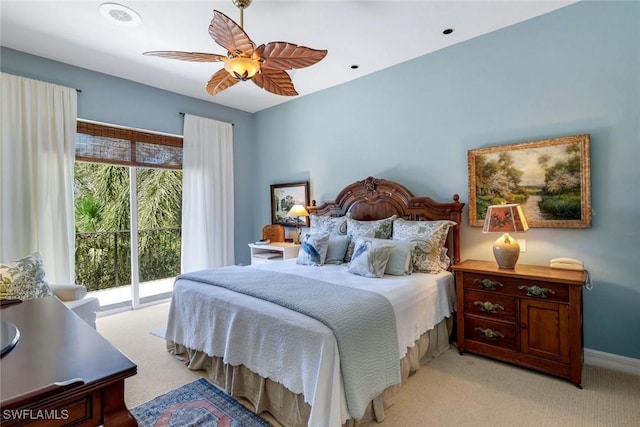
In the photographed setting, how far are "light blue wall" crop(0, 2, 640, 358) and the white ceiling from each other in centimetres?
23

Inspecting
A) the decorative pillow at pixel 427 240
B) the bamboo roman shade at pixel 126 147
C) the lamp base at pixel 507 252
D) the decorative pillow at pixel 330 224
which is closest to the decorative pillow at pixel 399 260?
the decorative pillow at pixel 427 240

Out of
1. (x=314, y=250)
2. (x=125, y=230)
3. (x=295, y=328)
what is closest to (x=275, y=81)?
(x=314, y=250)

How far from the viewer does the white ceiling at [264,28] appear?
2580 mm

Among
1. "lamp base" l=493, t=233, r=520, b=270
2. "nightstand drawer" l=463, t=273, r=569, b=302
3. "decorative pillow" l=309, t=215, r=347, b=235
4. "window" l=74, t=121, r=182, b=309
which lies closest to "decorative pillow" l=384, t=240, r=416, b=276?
"nightstand drawer" l=463, t=273, r=569, b=302

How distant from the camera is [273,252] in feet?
15.6

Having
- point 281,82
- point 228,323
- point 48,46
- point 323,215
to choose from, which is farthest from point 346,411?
point 48,46

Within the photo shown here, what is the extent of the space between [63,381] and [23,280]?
2.22m

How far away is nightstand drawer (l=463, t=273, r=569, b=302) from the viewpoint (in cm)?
231

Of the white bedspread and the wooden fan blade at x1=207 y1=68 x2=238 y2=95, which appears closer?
the white bedspread

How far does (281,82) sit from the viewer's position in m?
2.62

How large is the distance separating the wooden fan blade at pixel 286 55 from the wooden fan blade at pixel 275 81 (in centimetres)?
12

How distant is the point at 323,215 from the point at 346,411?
2.83 meters

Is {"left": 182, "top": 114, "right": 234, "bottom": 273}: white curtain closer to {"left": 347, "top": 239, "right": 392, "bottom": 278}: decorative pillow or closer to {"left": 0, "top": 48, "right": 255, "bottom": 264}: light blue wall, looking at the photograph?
{"left": 0, "top": 48, "right": 255, "bottom": 264}: light blue wall

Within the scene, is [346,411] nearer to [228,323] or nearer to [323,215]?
Result: [228,323]
